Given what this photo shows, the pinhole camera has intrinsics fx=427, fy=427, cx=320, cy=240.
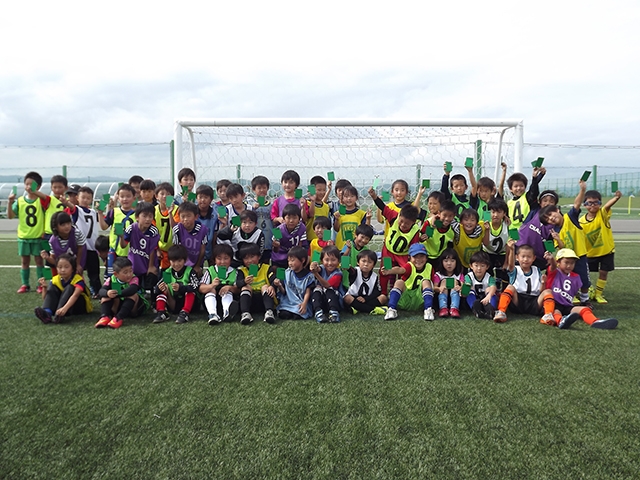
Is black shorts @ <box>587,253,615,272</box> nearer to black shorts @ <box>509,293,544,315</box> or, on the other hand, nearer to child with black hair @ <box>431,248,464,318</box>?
black shorts @ <box>509,293,544,315</box>

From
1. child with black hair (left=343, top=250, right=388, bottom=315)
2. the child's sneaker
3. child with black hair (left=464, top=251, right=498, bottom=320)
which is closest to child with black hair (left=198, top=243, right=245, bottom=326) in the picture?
the child's sneaker

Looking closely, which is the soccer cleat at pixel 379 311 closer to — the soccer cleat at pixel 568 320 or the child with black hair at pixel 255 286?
the child with black hair at pixel 255 286

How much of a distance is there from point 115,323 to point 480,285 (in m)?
3.57

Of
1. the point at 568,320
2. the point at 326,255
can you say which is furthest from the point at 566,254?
the point at 326,255

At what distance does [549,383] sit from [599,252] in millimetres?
3017

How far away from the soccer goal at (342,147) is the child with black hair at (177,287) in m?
2.73

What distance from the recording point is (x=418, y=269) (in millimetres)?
4551

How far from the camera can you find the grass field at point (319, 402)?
6.29 ft

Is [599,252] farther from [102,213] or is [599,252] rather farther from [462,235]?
[102,213]

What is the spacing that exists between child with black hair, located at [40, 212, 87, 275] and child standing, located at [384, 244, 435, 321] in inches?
134

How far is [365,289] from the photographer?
4.48 metres

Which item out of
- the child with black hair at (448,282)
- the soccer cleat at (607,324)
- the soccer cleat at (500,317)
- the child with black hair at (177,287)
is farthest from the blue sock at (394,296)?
the child with black hair at (177,287)

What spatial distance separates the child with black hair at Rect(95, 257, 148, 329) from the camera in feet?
13.3

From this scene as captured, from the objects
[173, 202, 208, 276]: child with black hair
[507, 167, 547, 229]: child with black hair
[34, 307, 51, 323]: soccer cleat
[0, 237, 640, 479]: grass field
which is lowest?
[0, 237, 640, 479]: grass field
